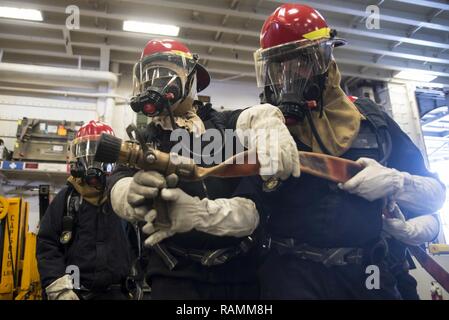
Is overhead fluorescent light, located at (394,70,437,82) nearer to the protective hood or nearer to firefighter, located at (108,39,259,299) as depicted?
the protective hood

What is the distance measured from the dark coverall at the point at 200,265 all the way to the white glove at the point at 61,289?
3.12ft

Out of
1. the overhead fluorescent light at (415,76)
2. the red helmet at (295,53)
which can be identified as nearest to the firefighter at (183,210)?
the red helmet at (295,53)

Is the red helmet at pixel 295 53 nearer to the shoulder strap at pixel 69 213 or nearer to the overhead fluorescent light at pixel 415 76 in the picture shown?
the shoulder strap at pixel 69 213

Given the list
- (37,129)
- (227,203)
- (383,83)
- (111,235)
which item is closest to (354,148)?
(227,203)

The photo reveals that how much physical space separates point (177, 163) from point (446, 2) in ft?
16.0

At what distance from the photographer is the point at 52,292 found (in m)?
2.04

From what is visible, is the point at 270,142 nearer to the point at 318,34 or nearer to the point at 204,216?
the point at 204,216

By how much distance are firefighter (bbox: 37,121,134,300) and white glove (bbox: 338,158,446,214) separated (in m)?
1.54

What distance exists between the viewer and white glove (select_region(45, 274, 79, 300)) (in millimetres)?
2000

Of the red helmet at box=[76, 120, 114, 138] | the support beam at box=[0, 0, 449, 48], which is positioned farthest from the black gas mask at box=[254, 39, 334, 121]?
the support beam at box=[0, 0, 449, 48]

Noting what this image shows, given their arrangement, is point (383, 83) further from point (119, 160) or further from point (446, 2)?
point (119, 160)

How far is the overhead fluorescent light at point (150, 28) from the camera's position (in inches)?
177

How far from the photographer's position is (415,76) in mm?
6242

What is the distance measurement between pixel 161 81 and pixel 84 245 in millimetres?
1270
